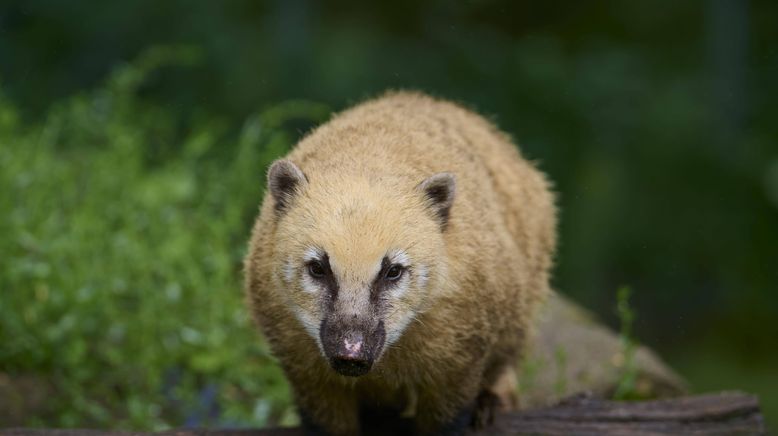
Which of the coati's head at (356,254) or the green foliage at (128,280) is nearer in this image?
the coati's head at (356,254)

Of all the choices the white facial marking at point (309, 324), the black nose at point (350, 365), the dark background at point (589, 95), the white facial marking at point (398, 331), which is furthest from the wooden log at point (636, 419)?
the dark background at point (589, 95)

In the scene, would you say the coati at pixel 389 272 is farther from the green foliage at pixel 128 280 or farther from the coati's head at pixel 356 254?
the green foliage at pixel 128 280

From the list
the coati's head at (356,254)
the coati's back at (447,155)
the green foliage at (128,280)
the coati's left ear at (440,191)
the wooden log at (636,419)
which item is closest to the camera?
the coati's head at (356,254)

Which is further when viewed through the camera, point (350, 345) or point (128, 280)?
point (128, 280)

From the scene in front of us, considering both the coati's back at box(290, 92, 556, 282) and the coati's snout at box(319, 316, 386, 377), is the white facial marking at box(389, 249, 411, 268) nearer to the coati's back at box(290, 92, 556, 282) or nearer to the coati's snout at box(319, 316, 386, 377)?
the coati's snout at box(319, 316, 386, 377)

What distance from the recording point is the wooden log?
6.20 metres

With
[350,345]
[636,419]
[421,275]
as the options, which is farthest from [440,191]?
[636,419]

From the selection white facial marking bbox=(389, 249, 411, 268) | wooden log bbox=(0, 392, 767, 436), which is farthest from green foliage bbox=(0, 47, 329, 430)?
white facial marking bbox=(389, 249, 411, 268)

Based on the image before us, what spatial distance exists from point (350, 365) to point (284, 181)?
3.56 ft

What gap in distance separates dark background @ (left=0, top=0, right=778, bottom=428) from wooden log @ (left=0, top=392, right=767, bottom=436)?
259 inches

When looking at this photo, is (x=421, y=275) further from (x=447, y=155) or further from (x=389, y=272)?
(x=447, y=155)

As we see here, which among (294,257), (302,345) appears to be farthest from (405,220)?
(302,345)

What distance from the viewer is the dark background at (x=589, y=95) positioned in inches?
507

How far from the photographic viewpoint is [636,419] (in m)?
6.27
